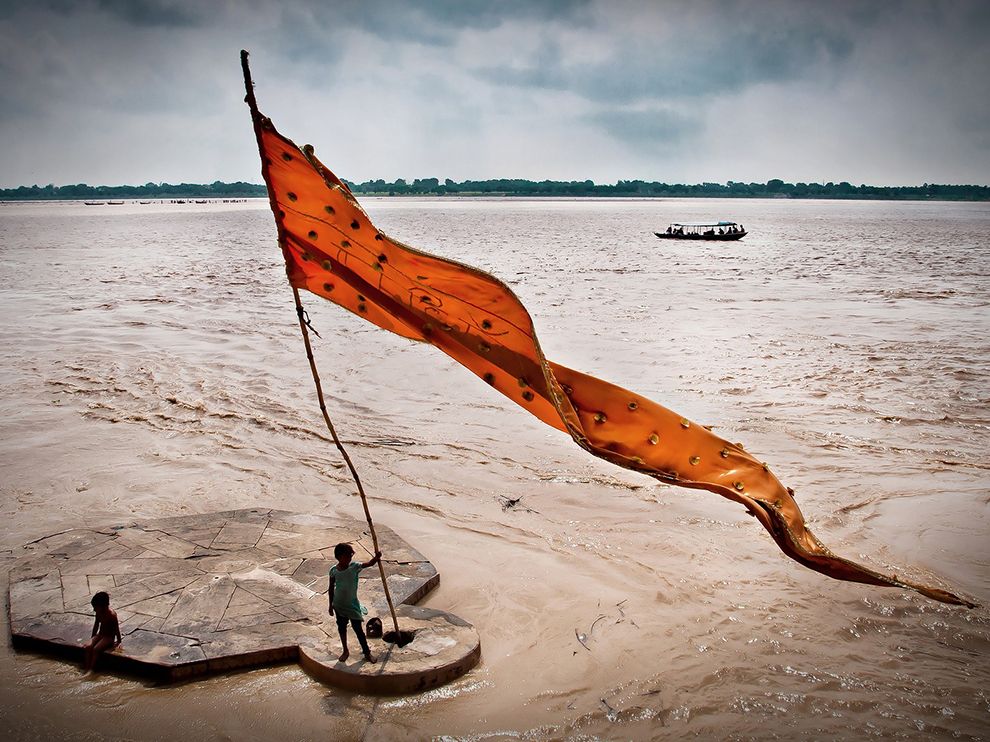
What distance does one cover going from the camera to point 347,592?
16.6 ft

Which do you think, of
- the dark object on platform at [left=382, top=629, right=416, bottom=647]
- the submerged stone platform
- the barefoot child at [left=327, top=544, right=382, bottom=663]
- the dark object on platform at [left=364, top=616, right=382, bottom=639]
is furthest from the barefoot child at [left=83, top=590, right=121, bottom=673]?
the dark object on platform at [left=382, top=629, right=416, bottom=647]

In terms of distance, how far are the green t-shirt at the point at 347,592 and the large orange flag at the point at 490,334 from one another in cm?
197

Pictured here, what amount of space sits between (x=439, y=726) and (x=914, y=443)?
8.12 m

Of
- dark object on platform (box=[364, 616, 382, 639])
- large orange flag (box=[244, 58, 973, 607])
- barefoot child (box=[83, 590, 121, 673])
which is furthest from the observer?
dark object on platform (box=[364, 616, 382, 639])

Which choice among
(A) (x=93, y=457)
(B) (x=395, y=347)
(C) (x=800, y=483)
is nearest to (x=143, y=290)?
(B) (x=395, y=347)

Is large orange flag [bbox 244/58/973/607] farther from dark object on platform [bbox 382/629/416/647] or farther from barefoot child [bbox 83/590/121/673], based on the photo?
barefoot child [bbox 83/590/121/673]

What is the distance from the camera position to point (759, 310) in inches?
805

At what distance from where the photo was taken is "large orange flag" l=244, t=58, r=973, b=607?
3.71 metres

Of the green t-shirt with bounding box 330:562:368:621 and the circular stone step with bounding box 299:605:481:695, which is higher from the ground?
the green t-shirt with bounding box 330:562:368:621

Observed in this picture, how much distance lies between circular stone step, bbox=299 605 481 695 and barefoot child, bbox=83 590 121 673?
50.9 inches

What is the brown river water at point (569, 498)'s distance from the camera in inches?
201

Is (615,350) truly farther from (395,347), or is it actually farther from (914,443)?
(914,443)

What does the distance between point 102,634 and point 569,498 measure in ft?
16.5

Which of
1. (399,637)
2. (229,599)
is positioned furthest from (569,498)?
(229,599)
